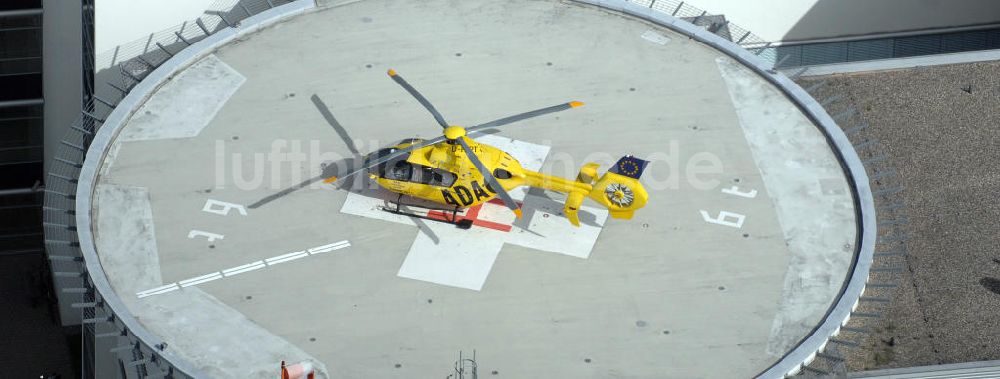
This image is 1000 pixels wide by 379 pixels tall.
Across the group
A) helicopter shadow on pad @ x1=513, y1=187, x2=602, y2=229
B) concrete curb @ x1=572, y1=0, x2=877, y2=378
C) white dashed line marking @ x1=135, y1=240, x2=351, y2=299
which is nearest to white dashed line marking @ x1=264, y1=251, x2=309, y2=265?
white dashed line marking @ x1=135, y1=240, x2=351, y2=299

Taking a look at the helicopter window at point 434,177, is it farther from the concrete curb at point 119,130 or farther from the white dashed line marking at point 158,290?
the concrete curb at point 119,130

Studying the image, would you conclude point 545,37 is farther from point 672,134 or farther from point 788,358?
point 788,358

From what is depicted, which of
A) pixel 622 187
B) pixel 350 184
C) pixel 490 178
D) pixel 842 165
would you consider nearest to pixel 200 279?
pixel 350 184

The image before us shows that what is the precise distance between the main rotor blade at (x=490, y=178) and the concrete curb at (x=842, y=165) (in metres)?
9.94

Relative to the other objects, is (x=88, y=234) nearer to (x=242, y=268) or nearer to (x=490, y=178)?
(x=242, y=268)

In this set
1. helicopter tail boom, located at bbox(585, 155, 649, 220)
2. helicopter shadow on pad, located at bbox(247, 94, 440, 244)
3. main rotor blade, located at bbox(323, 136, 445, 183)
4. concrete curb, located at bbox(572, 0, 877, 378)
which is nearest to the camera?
concrete curb, located at bbox(572, 0, 877, 378)

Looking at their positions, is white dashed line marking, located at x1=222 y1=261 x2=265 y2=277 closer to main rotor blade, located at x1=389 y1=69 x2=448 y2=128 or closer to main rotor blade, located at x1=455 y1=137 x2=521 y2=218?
main rotor blade, located at x1=389 y1=69 x2=448 y2=128

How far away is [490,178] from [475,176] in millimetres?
1221

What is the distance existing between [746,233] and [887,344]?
7362 millimetres

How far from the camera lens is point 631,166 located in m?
52.7

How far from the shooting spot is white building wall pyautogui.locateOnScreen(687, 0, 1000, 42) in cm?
7275

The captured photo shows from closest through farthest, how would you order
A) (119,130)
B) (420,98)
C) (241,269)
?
(241,269) → (420,98) → (119,130)

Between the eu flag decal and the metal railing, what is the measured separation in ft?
52.9

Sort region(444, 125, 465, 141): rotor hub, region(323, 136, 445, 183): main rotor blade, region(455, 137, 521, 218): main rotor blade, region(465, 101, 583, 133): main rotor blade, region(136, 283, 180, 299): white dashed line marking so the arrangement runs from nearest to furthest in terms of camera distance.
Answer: region(455, 137, 521, 218): main rotor blade, region(136, 283, 180, 299): white dashed line marking, region(444, 125, 465, 141): rotor hub, region(323, 136, 445, 183): main rotor blade, region(465, 101, 583, 133): main rotor blade
